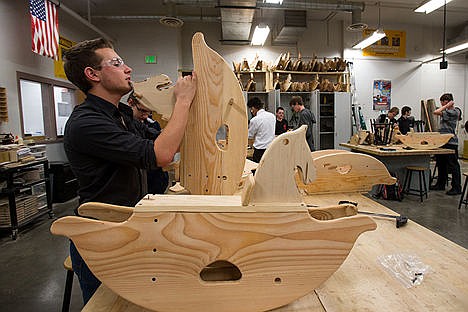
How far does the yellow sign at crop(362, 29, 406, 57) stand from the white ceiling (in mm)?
317

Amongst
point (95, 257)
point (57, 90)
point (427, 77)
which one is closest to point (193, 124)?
point (95, 257)

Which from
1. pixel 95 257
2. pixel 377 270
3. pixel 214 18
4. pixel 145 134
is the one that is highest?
pixel 214 18

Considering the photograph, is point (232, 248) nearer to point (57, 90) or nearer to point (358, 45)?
point (57, 90)

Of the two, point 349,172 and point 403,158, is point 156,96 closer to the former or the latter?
point 349,172

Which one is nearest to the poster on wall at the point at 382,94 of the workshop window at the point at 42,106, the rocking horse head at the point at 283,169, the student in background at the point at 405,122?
the student in background at the point at 405,122

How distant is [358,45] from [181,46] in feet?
14.3

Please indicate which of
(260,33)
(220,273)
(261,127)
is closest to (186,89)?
(220,273)

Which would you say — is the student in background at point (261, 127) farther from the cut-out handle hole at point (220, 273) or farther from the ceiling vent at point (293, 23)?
the cut-out handle hole at point (220, 273)

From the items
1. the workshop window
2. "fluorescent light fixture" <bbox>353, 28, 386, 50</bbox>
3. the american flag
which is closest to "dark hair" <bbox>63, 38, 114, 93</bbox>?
the american flag

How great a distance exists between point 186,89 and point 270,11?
24.1 ft

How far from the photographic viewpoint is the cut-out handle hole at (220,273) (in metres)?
0.83

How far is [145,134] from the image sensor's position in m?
1.51

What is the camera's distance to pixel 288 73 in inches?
295

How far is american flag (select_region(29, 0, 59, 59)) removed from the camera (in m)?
4.28
